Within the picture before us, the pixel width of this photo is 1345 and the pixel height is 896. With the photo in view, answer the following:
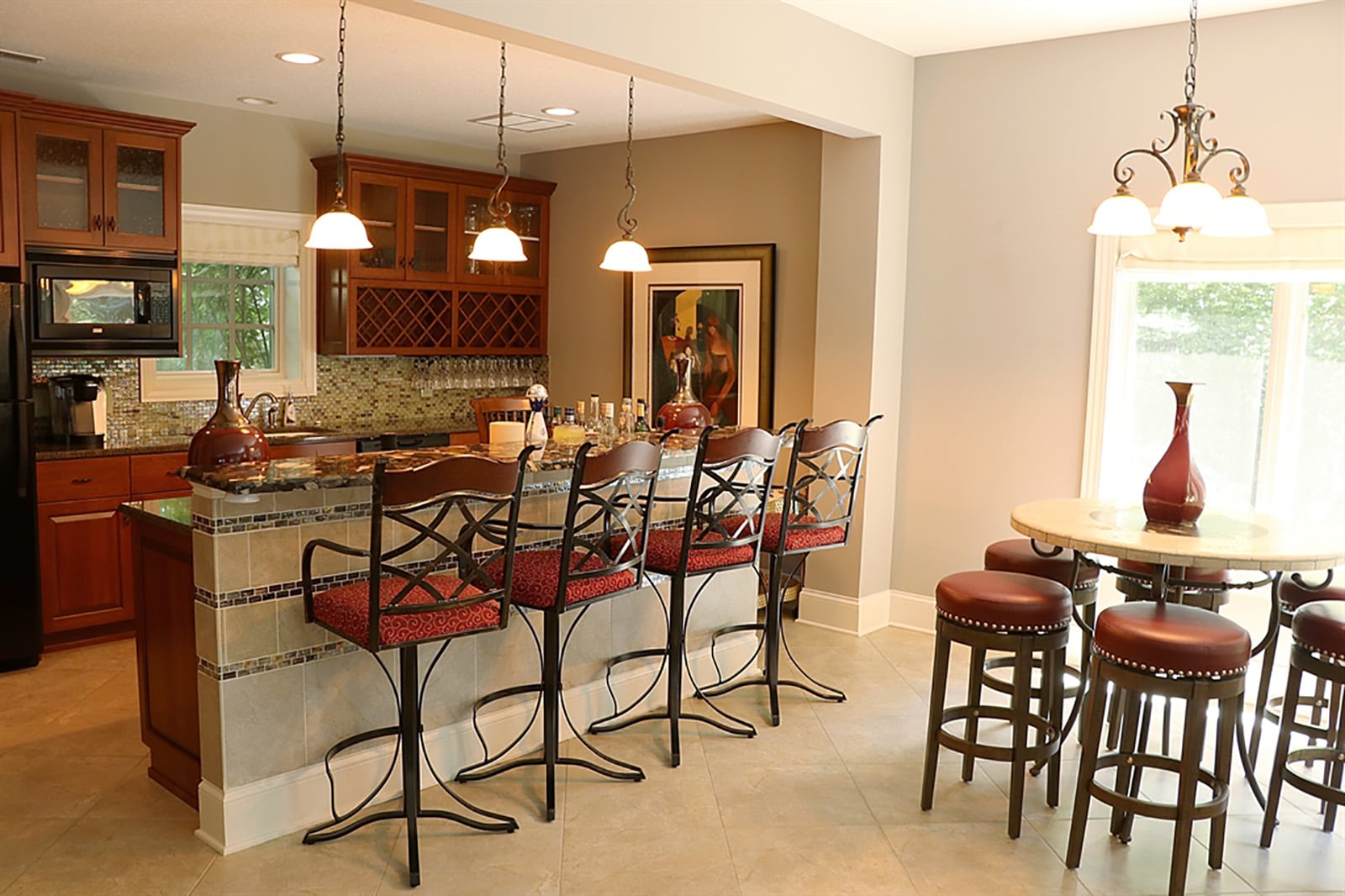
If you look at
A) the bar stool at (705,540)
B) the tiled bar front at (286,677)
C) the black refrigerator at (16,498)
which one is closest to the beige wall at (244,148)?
the black refrigerator at (16,498)

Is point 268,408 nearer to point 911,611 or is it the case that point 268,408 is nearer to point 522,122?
point 522,122

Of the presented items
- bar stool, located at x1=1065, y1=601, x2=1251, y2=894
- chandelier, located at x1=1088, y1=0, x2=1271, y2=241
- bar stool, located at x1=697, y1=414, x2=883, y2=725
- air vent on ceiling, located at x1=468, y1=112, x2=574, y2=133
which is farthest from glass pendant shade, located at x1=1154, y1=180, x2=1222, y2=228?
air vent on ceiling, located at x1=468, y1=112, x2=574, y2=133

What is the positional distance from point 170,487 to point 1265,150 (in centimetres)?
510

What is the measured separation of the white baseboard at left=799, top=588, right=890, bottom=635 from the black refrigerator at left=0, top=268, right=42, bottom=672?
141 inches

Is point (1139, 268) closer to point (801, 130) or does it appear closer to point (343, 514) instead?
point (801, 130)

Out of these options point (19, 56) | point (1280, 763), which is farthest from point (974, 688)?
point (19, 56)

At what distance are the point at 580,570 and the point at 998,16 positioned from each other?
293 centimetres

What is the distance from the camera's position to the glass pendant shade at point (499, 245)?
4.12 meters

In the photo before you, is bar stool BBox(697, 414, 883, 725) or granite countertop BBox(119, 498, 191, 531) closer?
granite countertop BBox(119, 498, 191, 531)

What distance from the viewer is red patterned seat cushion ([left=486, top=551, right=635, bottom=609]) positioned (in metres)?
3.21

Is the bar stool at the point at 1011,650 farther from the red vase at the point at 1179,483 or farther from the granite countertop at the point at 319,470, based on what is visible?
the granite countertop at the point at 319,470

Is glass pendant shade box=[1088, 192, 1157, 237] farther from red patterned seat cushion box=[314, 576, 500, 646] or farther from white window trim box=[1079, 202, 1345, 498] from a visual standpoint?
red patterned seat cushion box=[314, 576, 500, 646]

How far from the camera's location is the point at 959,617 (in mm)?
3291

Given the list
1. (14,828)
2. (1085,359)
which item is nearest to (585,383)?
(1085,359)
